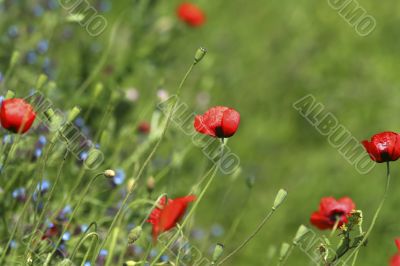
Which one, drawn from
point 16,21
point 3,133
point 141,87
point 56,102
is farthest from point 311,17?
point 3,133

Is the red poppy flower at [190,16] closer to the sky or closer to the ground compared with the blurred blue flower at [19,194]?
closer to the sky

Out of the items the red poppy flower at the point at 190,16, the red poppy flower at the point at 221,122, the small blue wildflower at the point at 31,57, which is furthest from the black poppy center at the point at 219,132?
the red poppy flower at the point at 190,16

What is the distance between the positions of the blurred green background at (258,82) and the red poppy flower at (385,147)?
1.11 m

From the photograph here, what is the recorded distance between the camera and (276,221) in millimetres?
4023

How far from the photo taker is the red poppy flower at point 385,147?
199cm

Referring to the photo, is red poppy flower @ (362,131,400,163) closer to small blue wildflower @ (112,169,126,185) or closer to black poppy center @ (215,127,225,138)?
black poppy center @ (215,127,225,138)

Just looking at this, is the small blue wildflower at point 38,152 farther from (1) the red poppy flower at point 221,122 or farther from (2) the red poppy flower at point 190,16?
(2) the red poppy flower at point 190,16

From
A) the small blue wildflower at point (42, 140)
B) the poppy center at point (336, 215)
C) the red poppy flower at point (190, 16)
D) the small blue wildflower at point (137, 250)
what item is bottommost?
the small blue wildflower at point (137, 250)

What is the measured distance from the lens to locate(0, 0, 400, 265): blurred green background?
3646mm

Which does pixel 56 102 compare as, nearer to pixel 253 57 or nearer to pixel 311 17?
pixel 253 57

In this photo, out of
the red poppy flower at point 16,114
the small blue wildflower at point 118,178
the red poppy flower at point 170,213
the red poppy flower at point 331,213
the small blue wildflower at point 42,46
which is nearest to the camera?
the red poppy flower at point 16,114

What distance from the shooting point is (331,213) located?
88.4 inches

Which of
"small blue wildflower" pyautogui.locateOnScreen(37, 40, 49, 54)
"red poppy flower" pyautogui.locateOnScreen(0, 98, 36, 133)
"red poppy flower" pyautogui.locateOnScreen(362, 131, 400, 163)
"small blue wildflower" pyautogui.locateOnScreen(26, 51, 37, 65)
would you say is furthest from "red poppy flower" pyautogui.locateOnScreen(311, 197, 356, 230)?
"small blue wildflower" pyautogui.locateOnScreen(26, 51, 37, 65)

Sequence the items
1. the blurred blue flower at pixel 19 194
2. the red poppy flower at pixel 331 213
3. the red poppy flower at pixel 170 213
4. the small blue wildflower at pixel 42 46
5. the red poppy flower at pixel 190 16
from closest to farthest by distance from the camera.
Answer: the red poppy flower at pixel 170 213
the red poppy flower at pixel 331 213
the blurred blue flower at pixel 19 194
the small blue wildflower at pixel 42 46
the red poppy flower at pixel 190 16
